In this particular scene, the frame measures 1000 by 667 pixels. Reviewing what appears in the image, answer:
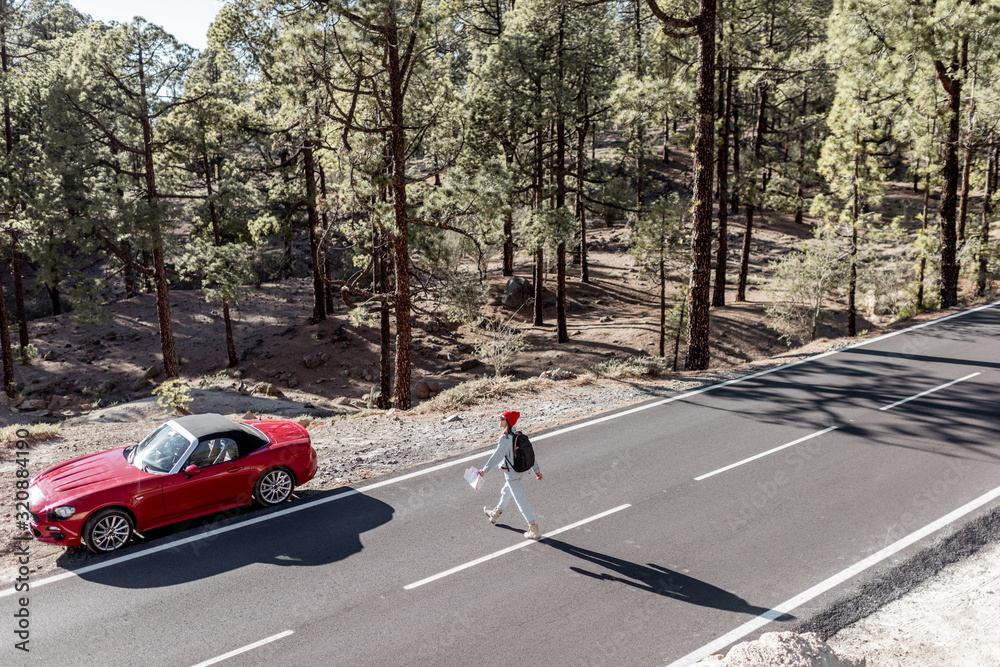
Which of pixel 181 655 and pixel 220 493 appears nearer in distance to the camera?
pixel 181 655

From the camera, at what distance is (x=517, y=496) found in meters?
8.62

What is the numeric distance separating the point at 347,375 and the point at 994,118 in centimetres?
2442

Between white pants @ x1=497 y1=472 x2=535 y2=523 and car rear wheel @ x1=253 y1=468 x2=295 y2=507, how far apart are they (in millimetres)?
3433

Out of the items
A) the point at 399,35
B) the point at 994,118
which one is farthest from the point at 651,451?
the point at 994,118

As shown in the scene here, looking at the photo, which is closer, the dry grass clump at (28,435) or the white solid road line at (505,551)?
the white solid road line at (505,551)

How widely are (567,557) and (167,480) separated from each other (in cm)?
562

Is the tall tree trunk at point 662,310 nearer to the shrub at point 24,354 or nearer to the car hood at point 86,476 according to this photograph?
the car hood at point 86,476

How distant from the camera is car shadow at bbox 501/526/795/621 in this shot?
7065 mm

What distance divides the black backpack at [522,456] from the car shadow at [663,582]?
3.79 feet

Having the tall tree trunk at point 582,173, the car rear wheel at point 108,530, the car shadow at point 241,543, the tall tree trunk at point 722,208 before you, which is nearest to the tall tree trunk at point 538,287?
→ the tall tree trunk at point 582,173

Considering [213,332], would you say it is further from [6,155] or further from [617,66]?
[617,66]

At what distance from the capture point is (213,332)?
3328cm

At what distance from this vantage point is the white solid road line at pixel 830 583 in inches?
250

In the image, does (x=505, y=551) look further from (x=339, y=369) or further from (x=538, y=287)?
(x=538, y=287)
